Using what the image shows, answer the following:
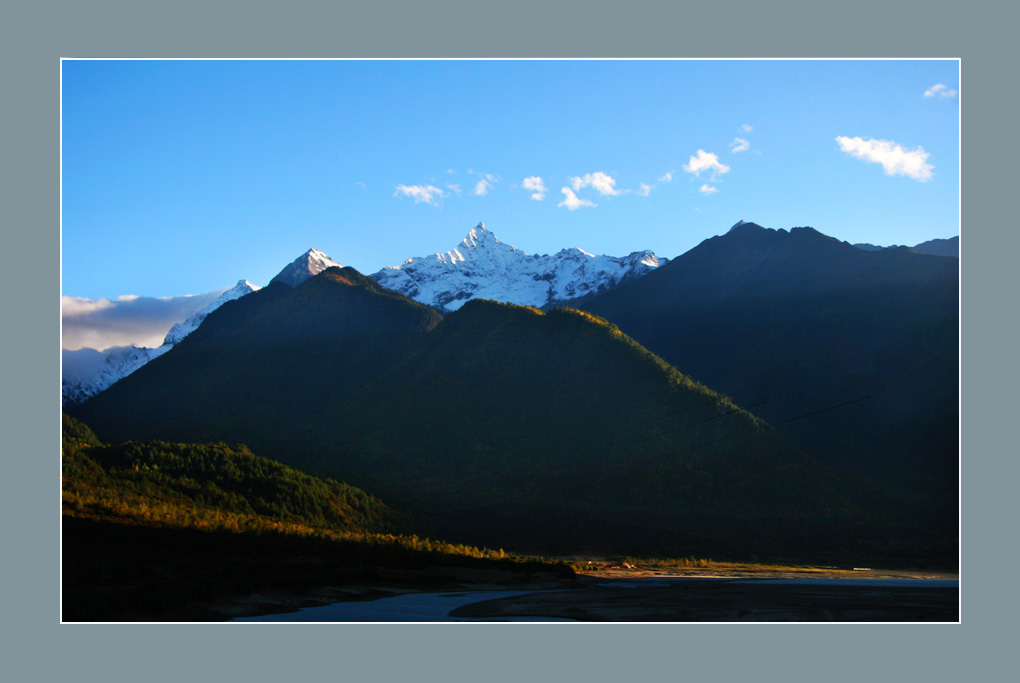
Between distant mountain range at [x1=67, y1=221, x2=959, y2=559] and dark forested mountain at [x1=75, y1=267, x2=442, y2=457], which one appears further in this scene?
dark forested mountain at [x1=75, y1=267, x2=442, y2=457]

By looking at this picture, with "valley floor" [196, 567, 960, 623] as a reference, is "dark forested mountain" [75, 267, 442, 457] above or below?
above

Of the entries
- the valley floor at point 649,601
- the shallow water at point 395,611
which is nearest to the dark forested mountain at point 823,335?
the valley floor at point 649,601

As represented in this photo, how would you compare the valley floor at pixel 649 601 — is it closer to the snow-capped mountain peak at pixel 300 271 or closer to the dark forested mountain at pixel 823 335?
the dark forested mountain at pixel 823 335

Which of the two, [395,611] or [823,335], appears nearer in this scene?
[395,611]

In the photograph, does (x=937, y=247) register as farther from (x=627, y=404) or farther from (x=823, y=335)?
(x=627, y=404)

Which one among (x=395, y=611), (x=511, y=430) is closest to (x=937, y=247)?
(x=511, y=430)

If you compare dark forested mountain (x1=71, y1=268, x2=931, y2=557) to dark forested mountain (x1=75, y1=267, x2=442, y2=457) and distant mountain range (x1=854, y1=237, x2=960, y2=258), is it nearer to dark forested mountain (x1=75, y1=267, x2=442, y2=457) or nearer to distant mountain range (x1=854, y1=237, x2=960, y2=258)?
dark forested mountain (x1=75, y1=267, x2=442, y2=457)

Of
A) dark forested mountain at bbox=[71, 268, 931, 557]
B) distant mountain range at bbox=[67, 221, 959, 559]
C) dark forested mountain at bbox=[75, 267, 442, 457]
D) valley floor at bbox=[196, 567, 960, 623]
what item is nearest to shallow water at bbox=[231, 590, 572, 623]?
valley floor at bbox=[196, 567, 960, 623]
